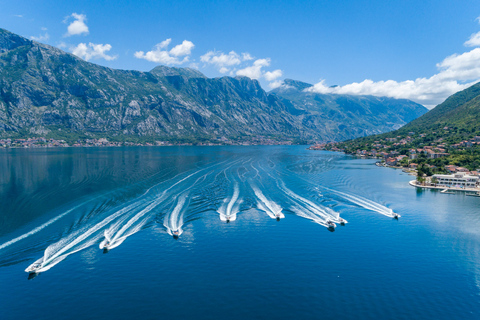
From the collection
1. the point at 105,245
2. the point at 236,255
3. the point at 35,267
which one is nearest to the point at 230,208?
the point at 236,255

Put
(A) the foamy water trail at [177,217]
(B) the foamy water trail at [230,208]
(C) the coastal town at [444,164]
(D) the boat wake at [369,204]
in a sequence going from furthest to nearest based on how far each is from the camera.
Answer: (C) the coastal town at [444,164] < (D) the boat wake at [369,204] < (B) the foamy water trail at [230,208] < (A) the foamy water trail at [177,217]

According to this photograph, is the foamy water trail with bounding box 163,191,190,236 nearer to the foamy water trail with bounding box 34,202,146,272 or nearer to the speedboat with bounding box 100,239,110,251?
the speedboat with bounding box 100,239,110,251

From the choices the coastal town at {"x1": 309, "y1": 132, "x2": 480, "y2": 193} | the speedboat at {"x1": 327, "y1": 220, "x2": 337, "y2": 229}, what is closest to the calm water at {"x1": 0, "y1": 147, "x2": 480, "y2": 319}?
the speedboat at {"x1": 327, "y1": 220, "x2": 337, "y2": 229}

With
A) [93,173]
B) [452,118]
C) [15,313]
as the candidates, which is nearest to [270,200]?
[15,313]

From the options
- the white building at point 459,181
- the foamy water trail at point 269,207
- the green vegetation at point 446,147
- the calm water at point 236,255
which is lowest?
the calm water at point 236,255

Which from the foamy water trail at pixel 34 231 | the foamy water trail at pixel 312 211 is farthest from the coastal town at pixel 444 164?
the foamy water trail at pixel 34 231

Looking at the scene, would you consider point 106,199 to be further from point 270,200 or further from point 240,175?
point 240,175

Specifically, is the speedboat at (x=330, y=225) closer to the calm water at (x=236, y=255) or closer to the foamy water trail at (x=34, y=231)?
the calm water at (x=236, y=255)
